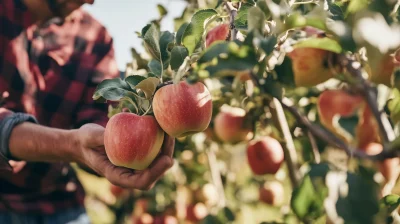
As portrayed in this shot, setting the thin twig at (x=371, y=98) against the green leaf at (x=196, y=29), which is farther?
the green leaf at (x=196, y=29)

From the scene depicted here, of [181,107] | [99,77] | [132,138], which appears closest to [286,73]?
[181,107]

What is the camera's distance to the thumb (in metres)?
1.07

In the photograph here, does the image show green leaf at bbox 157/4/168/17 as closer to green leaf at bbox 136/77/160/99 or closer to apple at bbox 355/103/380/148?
green leaf at bbox 136/77/160/99

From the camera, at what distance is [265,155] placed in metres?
1.34

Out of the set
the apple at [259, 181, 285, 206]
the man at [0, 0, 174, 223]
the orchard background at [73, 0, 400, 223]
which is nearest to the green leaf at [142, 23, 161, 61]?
the orchard background at [73, 0, 400, 223]

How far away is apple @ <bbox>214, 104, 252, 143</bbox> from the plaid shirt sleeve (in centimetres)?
39

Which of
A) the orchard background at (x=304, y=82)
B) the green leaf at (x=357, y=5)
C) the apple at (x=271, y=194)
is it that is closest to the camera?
the orchard background at (x=304, y=82)

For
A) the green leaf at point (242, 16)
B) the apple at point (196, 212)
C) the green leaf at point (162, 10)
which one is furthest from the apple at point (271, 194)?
the green leaf at point (242, 16)

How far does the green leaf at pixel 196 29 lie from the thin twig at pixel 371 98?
0.23m

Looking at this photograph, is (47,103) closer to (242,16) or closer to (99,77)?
(99,77)

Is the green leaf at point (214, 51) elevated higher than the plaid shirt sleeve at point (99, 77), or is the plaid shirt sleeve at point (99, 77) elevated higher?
the green leaf at point (214, 51)

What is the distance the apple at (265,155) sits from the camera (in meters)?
1.32

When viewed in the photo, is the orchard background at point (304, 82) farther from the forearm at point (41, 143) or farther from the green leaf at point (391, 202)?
the forearm at point (41, 143)

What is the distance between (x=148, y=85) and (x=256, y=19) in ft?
0.87
